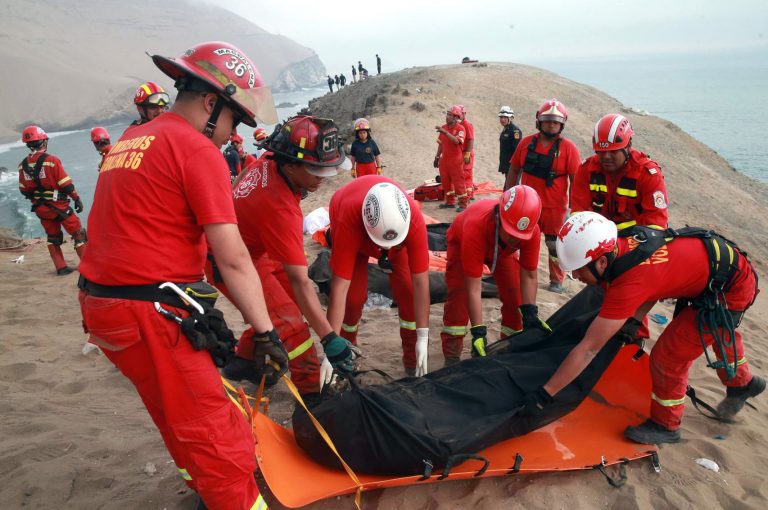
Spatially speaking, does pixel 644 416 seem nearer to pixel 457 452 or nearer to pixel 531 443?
pixel 531 443

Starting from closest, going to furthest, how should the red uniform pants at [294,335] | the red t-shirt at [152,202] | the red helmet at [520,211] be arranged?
the red t-shirt at [152,202] < the red uniform pants at [294,335] < the red helmet at [520,211]

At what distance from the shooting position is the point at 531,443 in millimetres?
2730

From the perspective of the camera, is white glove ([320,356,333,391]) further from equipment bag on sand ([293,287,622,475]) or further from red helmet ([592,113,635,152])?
red helmet ([592,113,635,152])

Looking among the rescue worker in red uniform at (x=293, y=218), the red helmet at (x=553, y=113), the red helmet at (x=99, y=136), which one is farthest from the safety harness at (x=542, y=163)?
the red helmet at (x=99, y=136)

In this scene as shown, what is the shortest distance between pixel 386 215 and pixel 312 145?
58 cm

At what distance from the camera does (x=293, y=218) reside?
8.87ft

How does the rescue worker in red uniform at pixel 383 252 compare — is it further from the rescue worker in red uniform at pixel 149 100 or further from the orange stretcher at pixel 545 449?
the rescue worker in red uniform at pixel 149 100

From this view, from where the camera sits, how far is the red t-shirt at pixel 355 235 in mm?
3051

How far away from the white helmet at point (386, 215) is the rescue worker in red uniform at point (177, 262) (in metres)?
1.13

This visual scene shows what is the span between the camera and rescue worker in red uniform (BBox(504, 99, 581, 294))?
5004 mm

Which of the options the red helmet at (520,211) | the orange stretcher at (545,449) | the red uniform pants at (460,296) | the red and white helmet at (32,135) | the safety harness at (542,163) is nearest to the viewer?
the orange stretcher at (545,449)

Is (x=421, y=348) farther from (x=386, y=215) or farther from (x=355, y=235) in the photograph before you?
(x=386, y=215)

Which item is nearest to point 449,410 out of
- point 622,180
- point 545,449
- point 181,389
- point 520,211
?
point 545,449

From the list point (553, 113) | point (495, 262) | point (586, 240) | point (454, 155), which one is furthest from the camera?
point (454, 155)
